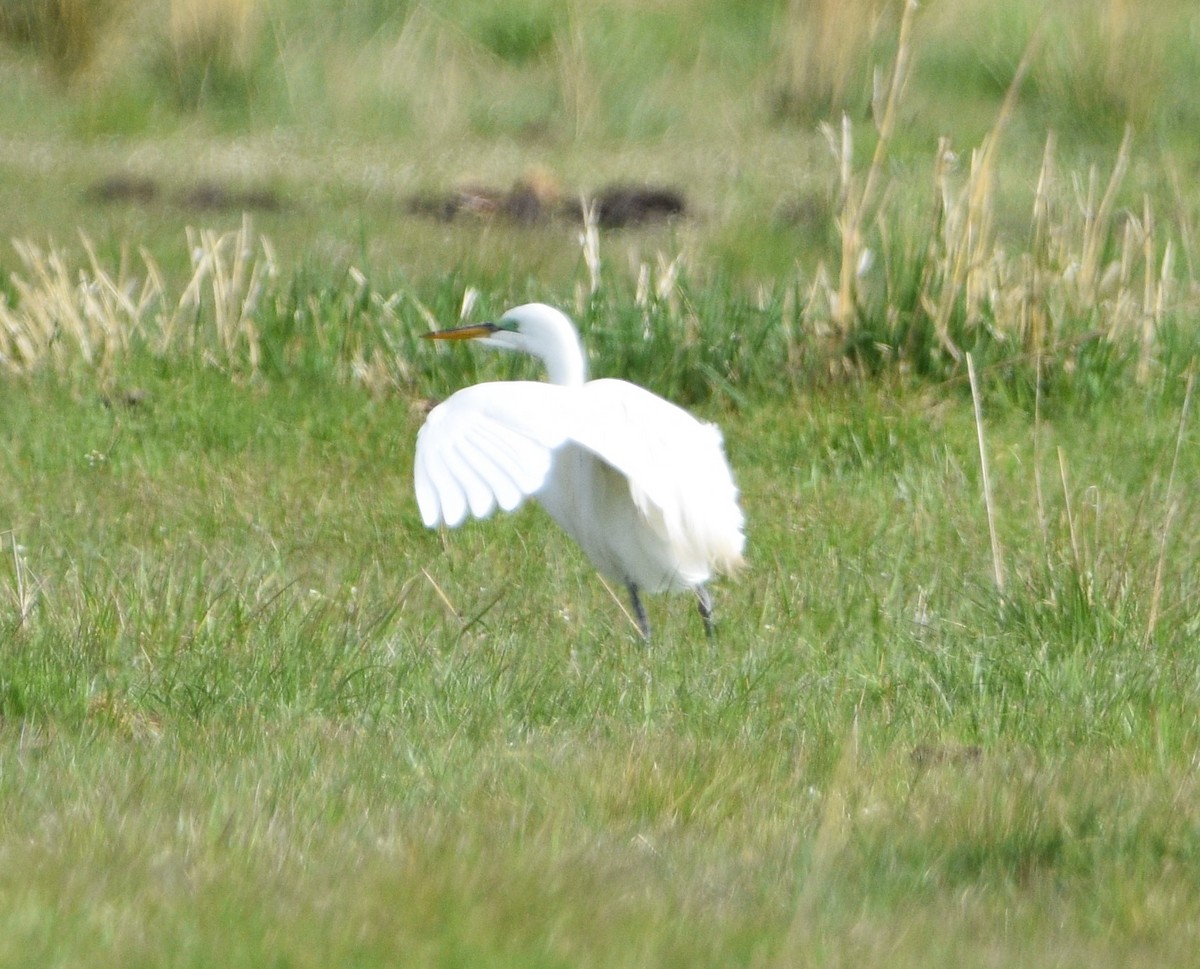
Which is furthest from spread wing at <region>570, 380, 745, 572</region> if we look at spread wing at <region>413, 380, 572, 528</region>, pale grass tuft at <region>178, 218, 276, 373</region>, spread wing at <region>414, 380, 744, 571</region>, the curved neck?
pale grass tuft at <region>178, 218, 276, 373</region>

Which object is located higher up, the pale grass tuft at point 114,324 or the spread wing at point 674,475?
the spread wing at point 674,475

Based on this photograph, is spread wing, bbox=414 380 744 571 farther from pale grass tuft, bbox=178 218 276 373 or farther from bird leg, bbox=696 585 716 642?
pale grass tuft, bbox=178 218 276 373

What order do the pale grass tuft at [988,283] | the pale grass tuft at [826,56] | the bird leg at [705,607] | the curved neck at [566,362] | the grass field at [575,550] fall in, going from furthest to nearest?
the pale grass tuft at [826,56] < the pale grass tuft at [988,283] < the curved neck at [566,362] < the bird leg at [705,607] < the grass field at [575,550]

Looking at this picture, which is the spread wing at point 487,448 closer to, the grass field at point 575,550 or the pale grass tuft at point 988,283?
the grass field at point 575,550

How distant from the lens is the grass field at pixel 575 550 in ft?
8.23

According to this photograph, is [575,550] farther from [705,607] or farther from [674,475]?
[674,475]

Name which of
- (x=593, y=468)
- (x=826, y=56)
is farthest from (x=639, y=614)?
(x=826, y=56)

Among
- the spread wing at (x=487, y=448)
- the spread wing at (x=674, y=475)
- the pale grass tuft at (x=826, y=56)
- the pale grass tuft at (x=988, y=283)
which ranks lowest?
the pale grass tuft at (x=826, y=56)

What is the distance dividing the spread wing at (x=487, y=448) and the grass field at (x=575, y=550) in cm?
35

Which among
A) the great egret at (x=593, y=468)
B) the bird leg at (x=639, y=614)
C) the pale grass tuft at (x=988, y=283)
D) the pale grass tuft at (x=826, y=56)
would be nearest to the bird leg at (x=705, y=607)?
the great egret at (x=593, y=468)

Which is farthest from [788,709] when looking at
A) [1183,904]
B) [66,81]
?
[66,81]

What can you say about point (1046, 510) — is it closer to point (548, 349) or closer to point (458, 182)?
point (548, 349)

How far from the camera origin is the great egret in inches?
147

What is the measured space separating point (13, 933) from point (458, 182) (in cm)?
810
